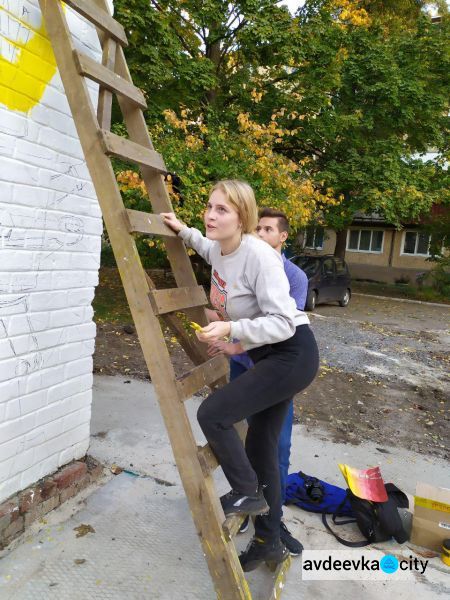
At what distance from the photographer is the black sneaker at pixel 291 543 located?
104 inches

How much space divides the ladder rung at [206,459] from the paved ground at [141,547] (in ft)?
2.32

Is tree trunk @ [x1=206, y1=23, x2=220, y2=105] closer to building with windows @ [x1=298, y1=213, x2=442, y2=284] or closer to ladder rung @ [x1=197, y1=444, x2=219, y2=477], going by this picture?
ladder rung @ [x1=197, y1=444, x2=219, y2=477]

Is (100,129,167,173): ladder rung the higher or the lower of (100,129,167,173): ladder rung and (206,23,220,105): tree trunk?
the lower

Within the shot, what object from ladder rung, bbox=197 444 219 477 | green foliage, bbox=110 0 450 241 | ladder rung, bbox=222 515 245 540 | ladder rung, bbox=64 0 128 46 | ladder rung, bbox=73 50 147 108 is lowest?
ladder rung, bbox=222 515 245 540

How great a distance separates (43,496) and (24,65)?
2.27 m

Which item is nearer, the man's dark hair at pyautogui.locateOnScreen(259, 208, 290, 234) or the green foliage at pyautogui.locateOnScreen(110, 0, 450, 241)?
the man's dark hair at pyautogui.locateOnScreen(259, 208, 290, 234)

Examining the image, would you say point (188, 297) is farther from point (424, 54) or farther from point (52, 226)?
point (424, 54)

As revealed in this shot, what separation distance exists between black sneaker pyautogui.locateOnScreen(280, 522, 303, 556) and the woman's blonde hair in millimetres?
1756

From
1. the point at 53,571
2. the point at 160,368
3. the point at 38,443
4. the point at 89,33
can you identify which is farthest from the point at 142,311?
the point at 89,33

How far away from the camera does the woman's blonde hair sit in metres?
2.17

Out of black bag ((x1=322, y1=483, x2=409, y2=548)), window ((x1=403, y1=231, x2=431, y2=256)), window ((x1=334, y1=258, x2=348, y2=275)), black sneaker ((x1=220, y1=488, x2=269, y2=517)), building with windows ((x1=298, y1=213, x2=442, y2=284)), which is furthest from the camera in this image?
window ((x1=403, y1=231, x2=431, y2=256))

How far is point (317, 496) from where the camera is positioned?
3131 millimetres

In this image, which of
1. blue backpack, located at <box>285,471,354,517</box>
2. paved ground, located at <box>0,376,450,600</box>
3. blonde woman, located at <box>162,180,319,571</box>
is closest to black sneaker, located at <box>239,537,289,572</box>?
blonde woman, located at <box>162,180,319,571</box>

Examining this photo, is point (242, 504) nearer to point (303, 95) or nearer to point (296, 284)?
point (296, 284)
